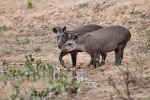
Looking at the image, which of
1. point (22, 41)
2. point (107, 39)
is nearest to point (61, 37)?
point (107, 39)

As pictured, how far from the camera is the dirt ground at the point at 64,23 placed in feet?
48.0

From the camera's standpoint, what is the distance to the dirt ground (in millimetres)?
14625

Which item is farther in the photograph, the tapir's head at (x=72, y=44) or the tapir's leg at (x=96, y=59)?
the tapir's head at (x=72, y=44)

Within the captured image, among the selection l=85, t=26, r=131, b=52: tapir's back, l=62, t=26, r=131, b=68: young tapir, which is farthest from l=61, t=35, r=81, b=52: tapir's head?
l=85, t=26, r=131, b=52: tapir's back

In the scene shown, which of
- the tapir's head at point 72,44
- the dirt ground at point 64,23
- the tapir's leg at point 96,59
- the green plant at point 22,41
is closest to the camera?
the tapir's leg at point 96,59

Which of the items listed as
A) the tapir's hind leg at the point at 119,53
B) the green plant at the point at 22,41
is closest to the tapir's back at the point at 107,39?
the tapir's hind leg at the point at 119,53

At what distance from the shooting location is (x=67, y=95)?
324 inches

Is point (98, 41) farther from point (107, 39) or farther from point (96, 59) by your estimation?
point (96, 59)

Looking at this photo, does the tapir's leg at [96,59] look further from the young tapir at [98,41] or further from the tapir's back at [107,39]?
the tapir's back at [107,39]

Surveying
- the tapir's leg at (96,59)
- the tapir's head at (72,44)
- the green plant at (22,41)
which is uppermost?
the tapir's head at (72,44)

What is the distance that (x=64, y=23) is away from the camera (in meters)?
21.3

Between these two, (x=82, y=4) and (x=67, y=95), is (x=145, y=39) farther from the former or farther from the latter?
(x=67, y=95)

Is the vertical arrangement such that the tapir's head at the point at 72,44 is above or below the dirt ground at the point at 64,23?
above

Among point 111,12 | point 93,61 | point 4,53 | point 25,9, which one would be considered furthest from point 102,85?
point 25,9
